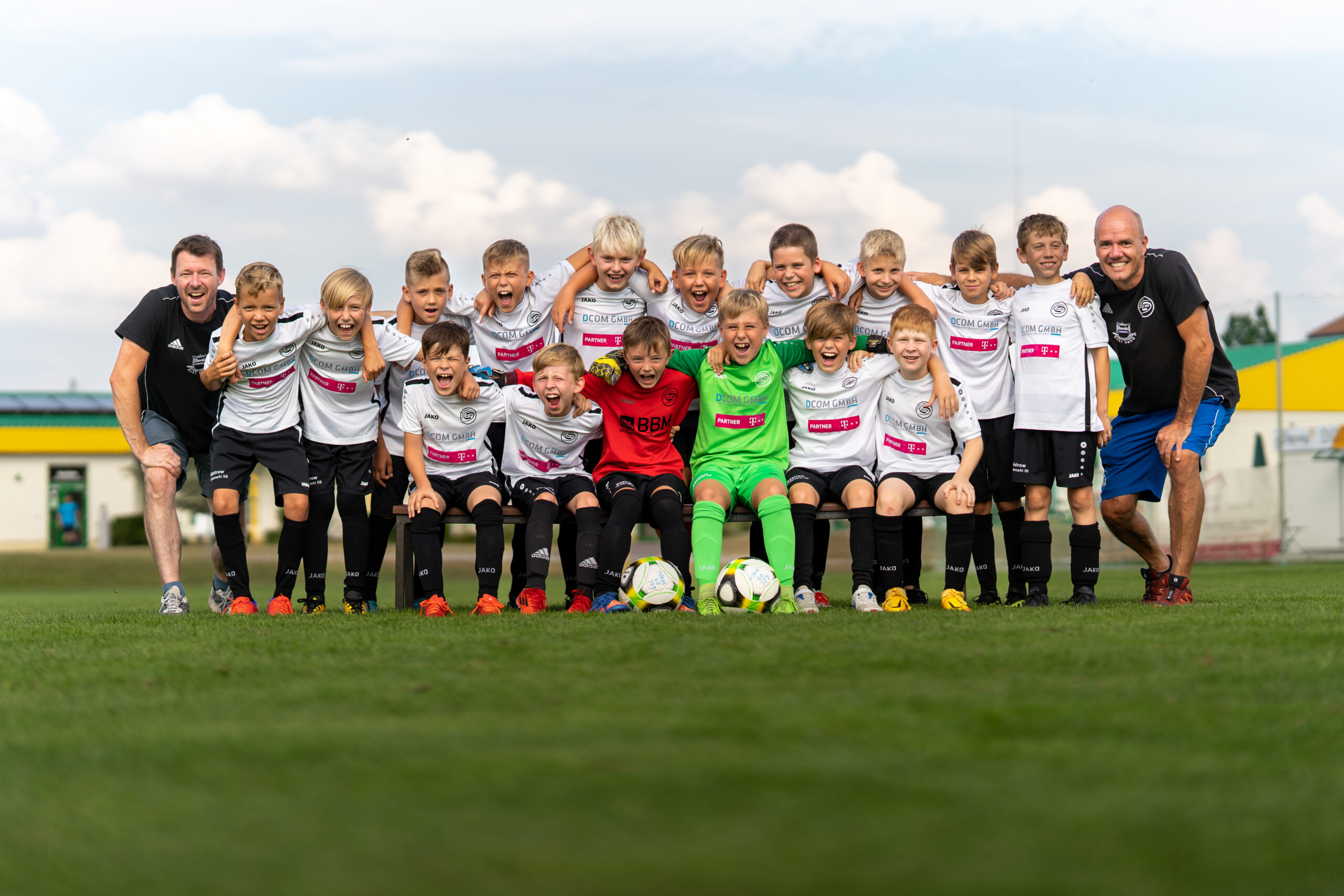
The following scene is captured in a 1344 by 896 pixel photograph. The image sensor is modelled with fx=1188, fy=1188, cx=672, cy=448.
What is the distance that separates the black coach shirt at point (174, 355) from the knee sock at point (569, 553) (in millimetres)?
2092

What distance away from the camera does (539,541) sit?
6.06m

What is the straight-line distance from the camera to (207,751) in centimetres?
245

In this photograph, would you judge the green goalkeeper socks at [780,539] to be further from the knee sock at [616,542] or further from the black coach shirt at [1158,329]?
the black coach shirt at [1158,329]

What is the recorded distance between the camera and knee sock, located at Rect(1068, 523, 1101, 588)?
6.33 meters

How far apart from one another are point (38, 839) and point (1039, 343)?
17.4ft

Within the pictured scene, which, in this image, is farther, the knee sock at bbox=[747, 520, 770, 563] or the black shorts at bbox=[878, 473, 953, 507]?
the knee sock at bbox=[747, 520, 770, 563]

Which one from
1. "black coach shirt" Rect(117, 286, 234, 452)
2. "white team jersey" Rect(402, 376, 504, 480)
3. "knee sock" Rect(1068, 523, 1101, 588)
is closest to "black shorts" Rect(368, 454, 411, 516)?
"white team jersey" Rect(402, 376, 504, 480)

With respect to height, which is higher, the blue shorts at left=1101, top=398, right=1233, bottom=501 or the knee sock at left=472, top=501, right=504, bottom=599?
the blue shorts at left=1101, top=398, right=1233, bottom=501

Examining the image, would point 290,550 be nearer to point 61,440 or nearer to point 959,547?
point 959,547

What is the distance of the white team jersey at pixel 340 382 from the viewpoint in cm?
644

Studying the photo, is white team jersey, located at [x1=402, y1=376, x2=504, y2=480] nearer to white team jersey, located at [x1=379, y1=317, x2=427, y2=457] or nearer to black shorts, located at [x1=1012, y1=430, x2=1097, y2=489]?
white team jersey, located at [x1=379, y1=317, x2=427, y2=457]

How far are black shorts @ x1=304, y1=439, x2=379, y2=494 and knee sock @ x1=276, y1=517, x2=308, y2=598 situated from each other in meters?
0.21

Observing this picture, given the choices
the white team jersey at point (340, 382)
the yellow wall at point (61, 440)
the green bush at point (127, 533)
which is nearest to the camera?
the white team jersey at point (340, 382)

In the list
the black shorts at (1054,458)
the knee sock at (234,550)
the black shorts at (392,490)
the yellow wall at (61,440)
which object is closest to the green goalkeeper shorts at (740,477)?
the black shorts at (1054,458)
